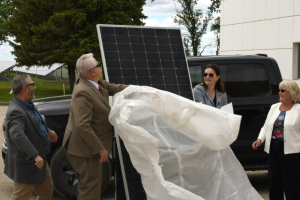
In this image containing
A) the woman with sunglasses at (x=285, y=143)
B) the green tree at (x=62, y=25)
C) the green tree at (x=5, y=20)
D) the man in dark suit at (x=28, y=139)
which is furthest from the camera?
the green tree at (x=5, y=20)

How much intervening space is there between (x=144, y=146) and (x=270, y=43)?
15822 mm

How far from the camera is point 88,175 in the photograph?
Result: 16.7ft

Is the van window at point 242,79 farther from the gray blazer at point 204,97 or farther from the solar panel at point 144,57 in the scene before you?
the solar panel at point 144,57

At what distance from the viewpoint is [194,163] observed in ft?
17.1

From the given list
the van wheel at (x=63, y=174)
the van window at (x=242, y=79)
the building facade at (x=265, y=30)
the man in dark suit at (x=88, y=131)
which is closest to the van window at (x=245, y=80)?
the van window at (x=242, y=79)

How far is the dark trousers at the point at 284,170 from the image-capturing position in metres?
5.99

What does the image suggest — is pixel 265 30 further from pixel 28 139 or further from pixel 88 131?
pixel 28 139

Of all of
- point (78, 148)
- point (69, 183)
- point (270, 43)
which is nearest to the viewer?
point (78, 148)

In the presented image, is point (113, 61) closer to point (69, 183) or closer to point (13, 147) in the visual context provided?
point (13, 147)

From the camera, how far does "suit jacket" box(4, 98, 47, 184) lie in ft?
16.1

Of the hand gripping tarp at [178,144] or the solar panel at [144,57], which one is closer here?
the hand gripping tarp at [178,144]

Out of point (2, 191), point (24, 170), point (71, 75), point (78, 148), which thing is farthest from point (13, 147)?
point (71, 75)

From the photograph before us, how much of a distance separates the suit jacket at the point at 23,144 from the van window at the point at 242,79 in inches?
124

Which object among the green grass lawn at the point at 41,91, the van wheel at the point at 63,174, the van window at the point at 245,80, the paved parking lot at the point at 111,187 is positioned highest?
the van window at the point at 245,80
